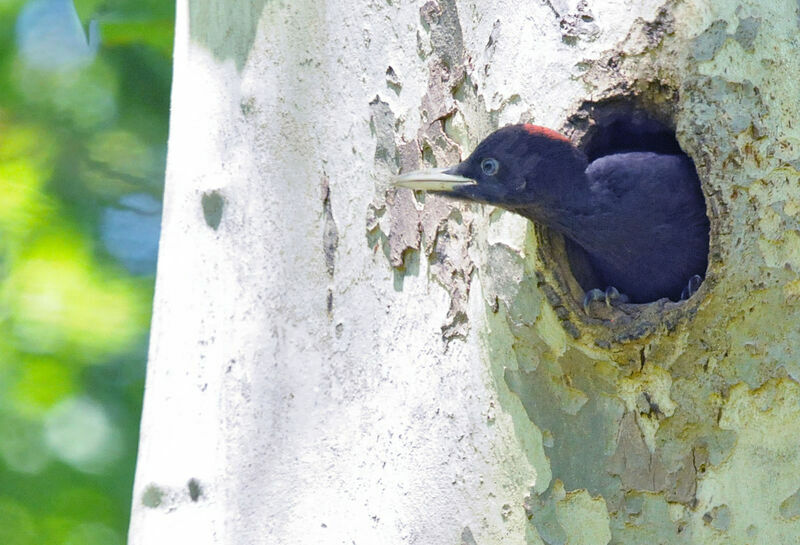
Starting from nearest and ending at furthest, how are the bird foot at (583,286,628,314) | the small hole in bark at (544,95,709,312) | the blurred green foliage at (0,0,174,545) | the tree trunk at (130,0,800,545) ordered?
the tree trunk at (130,0,800,545)
the bird foot at (583,286,628,314)
the small hole in bark at (544,95,709,312)
the blurred green foliage at (0,0,174,545)

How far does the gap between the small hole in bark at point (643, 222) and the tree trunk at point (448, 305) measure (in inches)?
2.0

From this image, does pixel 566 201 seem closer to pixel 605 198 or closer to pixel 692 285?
pixel 605 198

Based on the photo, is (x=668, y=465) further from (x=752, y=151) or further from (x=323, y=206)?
(x=323, y=206)

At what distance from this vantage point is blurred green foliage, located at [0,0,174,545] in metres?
4.45

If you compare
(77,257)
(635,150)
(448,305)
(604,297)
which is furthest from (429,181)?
(77,257)

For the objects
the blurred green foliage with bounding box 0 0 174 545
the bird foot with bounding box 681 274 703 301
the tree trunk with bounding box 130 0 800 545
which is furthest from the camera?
the blurred green foliage with bounding box 0 0 174 545

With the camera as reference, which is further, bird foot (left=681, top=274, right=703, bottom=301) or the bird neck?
bird foot (left=681, top=274, right=703, bottom=301)

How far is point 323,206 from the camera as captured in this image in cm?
276

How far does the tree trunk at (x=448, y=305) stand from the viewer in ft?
7.07

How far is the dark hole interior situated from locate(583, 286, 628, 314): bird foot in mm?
120

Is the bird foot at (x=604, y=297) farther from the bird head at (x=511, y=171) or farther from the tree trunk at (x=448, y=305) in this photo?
the bird head at (x=511, y=171)

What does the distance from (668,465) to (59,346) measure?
3.16m

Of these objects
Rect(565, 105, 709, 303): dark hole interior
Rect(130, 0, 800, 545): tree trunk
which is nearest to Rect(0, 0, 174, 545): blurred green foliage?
Rect(130, 0, 800, 545): tree trunk

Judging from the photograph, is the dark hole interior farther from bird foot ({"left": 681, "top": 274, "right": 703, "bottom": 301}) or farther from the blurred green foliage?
the blurred green foliage
